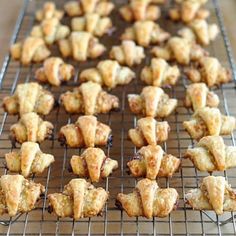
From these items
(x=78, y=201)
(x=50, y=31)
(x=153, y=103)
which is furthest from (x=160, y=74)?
(x=78, y=201)

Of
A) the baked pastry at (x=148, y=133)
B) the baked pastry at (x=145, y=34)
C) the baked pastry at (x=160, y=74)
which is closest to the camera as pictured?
the baked pastry at (x=148, y=133)

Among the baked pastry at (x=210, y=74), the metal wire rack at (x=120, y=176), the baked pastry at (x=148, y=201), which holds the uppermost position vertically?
the baked pastry at (x=148, y=201)

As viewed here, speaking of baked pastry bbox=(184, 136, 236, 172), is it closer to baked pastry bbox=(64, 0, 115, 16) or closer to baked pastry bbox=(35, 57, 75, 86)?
baked pastry bbox=(35, 57, 75, 86)

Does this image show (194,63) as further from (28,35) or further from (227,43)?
(28,35)

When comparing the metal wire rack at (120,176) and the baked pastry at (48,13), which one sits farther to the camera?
the baked pastry at (48,13)

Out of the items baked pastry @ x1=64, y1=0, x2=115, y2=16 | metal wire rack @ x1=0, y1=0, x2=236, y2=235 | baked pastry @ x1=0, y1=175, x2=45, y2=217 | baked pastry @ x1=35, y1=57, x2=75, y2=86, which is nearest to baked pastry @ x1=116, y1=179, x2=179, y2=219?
metal wire rack @ x1=0, y1=0, x2=236, y2=235

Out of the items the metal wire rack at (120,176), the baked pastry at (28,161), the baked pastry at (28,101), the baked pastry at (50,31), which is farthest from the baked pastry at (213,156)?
the baked pastry at (50,31)

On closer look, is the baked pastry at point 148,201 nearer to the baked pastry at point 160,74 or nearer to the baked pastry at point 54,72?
the baked pastry at point 160,74
